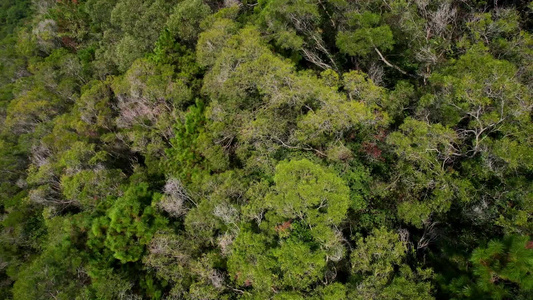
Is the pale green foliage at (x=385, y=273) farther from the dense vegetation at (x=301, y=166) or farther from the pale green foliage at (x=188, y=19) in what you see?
the pale green foliage at (x=188, y=19)

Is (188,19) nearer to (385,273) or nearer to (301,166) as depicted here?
(301,166)

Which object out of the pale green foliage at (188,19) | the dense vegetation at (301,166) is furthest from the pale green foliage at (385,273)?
the pale green foliage at (188,19)

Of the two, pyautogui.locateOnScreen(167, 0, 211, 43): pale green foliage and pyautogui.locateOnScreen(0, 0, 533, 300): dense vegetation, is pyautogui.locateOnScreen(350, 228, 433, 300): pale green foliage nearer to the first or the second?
pyautogui.locateOnScreen(0, 0, 533, 300): dense vegetation

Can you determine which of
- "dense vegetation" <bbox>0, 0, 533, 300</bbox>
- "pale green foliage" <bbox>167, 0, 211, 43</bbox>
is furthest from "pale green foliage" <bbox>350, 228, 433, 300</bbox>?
"pale green foliage" <bbox>167, 0, 211, 43</bbox>

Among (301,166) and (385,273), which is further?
(301,166)

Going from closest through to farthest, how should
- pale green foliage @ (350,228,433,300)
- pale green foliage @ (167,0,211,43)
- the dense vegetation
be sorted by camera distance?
1. pale green foliage @ (350,228,433,300)
2. the dense vegetation
3. pale green foliage @ (167,0,211,43)

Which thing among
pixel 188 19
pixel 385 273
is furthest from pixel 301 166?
pixel 188 19

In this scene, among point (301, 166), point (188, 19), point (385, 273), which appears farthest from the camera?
point (188, 19)

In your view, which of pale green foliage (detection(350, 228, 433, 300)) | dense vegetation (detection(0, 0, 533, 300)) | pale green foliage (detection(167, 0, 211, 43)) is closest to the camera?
pale green foliage (detection(350, 228, 433, 300))
